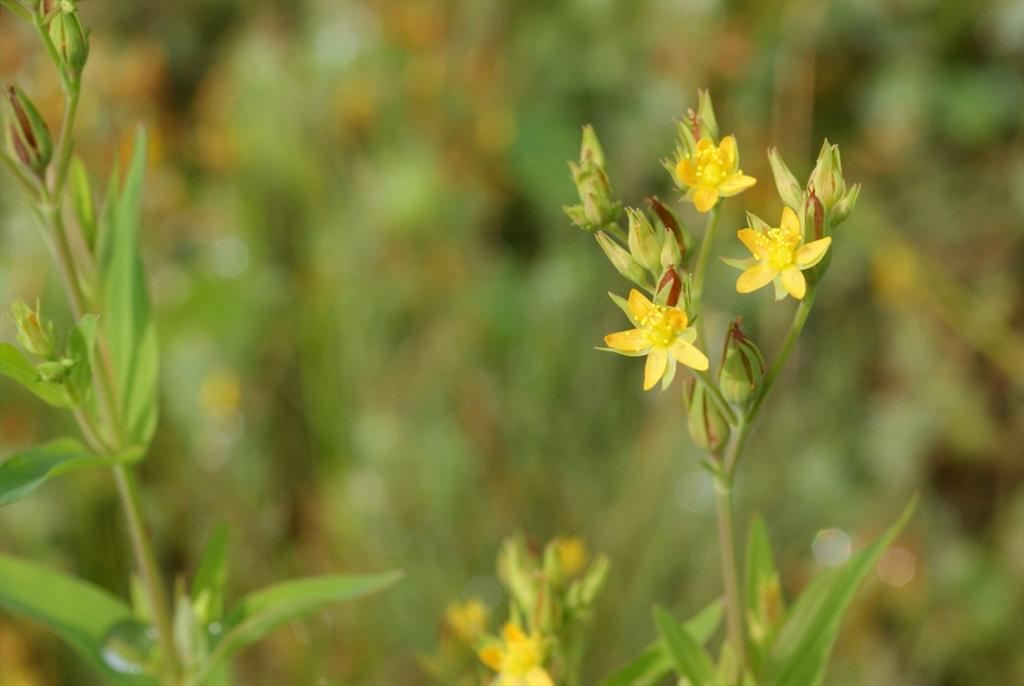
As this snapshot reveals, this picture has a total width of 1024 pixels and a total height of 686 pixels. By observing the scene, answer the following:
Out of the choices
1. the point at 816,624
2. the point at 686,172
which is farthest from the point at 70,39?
the point at 816,624

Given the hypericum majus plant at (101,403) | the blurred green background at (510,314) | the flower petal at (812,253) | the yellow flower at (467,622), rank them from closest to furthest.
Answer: the flower petal at (812,253) → the hypericum majus plant at (101,403) → the yellow flower at (467,622) → the blurred green background at (510,314)

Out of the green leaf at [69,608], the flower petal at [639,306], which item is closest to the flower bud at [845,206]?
the flower petal at [639,306]

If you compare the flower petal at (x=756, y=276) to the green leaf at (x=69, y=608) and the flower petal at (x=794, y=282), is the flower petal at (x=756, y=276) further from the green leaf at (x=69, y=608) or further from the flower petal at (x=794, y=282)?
the green leaf at (x=69, y=608)

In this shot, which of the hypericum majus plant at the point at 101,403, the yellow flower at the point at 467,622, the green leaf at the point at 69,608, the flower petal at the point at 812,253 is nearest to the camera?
the flower petal at the point at 812,253

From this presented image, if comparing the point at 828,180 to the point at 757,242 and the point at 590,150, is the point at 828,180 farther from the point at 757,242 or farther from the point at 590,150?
the point at 590,150

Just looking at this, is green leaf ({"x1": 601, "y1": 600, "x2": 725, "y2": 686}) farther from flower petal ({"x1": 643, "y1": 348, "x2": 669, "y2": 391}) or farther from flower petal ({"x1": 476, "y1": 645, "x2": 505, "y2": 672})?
flower petal ({"x1": 643, "y1": 348, "x2": 669, "y2": 391})

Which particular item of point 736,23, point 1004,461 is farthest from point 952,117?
point 1004,461
